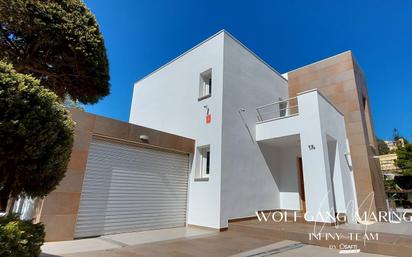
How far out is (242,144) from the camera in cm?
893

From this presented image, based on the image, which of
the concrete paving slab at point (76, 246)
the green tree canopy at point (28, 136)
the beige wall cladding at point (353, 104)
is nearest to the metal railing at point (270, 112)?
the beige wall cladding at point (353, 104)

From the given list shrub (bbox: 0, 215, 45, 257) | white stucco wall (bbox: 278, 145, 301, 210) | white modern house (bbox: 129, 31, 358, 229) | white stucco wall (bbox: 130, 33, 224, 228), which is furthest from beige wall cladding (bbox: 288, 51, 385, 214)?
shrub (bbox: 0, 215, 45, 257)

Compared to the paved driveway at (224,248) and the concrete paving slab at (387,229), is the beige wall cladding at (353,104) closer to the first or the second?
the concrete paving slab at (387,229)

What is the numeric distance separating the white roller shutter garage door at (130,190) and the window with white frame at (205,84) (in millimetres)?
2921

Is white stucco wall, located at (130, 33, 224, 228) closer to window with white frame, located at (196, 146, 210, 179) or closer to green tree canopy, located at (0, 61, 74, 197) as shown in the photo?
window with white frame, located at (196, 146, 210, 179)

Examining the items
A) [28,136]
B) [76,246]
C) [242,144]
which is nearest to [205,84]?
[242,144]

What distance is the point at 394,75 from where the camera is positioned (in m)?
18.5

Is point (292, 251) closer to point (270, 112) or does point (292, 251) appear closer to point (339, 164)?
point (339, 164)

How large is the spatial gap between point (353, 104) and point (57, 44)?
11683mm

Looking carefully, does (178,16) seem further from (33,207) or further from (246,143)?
(33,207)

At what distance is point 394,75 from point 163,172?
21.3 m

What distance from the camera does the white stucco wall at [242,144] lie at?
809 centimetres

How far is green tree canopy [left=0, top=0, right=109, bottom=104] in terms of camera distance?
477 cm

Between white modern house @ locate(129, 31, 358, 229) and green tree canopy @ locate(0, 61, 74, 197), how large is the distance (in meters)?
5.55
